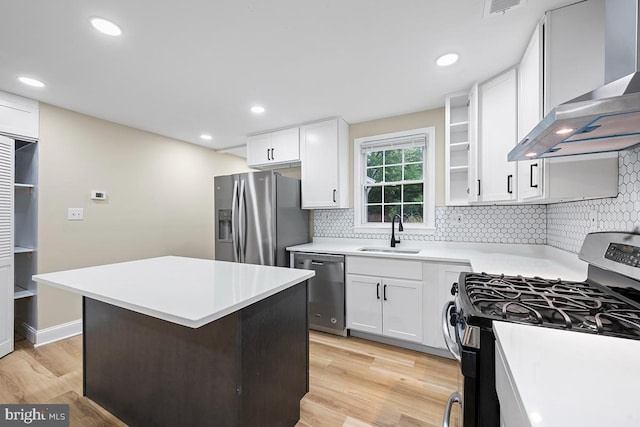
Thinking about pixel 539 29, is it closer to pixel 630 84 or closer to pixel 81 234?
pixel 630 84

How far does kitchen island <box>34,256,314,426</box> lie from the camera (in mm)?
1168

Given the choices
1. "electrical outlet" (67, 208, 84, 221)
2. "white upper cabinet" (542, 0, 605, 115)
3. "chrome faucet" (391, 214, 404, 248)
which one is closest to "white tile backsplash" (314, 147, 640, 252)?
"chrome faucet" (391, 214, 404, 248)

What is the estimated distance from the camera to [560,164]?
1497mm

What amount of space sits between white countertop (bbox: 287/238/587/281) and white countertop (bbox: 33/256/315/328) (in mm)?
1193

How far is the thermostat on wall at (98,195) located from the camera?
3.00 meters

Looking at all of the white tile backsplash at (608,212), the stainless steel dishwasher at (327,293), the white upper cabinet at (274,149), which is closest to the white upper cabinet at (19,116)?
the white upper cabinet at (274,149)

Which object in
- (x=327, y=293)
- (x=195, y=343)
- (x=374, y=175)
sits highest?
(x=374, y=175)

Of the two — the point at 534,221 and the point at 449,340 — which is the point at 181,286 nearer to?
the point at 449,340

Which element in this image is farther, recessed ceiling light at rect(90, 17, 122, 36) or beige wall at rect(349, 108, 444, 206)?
beige wall at rect(349, 108, 444, 206)

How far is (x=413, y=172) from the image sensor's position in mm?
3070

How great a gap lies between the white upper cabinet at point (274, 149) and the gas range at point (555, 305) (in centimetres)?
257

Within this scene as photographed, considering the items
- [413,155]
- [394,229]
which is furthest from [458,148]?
[394,229]

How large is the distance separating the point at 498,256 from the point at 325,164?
6.51 ft

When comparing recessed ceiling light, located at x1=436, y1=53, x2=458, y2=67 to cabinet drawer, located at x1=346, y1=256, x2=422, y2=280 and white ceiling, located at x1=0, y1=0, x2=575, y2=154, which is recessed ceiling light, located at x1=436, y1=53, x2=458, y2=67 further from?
cabinet drawer, located at x1=346, y1=256, x2=422, y2=280
